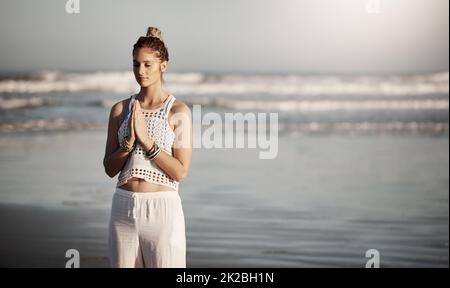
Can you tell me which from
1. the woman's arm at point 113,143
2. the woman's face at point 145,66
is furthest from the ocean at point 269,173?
the woman's face at point 145,66

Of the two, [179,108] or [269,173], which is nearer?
[179,108]

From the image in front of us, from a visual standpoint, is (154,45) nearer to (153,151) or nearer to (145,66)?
(145,66)

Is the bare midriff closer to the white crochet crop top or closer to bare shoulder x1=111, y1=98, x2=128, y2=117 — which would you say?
the white crochet crop top

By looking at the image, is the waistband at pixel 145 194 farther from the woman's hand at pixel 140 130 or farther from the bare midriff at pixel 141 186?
the woman's hand at pixel 140 130

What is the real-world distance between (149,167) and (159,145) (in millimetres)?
70

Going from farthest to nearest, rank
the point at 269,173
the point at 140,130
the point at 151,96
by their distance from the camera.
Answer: the point at 269,173 < the point at 151,96 < the point at 140,130

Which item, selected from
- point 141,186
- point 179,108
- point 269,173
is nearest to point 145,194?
point 141,186

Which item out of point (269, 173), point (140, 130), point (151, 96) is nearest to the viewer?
point (140, 130)

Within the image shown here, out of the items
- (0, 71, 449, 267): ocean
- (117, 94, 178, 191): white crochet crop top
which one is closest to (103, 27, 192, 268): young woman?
(117, 94, 178, 191): white crochet crop top

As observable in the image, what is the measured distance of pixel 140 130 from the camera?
86.5 inches

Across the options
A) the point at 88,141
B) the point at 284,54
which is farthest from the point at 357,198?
the point at 88,141

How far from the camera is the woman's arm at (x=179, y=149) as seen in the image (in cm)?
222

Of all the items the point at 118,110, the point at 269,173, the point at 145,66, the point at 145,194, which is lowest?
the point at 145,194
